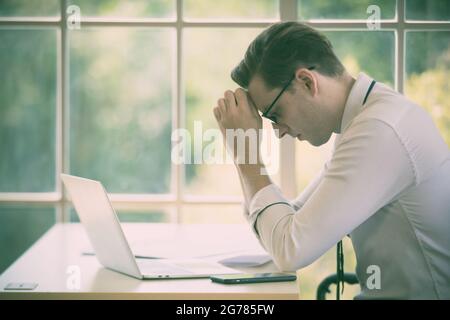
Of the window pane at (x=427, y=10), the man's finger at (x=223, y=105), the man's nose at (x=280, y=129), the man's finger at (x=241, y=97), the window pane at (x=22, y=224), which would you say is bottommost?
the window pane at (x=22, y=224)

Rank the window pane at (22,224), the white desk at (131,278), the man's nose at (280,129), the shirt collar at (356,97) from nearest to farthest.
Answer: the white desk at (131,278), the shirt collar at (356,97), the man's nose at (280,129), the window pane at (22,224)

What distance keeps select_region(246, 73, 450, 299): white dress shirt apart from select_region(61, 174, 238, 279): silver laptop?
0.20 metres

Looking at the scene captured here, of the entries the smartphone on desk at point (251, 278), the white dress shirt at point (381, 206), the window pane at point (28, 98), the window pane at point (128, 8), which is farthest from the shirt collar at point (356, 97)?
the window pane at point (28, 98)

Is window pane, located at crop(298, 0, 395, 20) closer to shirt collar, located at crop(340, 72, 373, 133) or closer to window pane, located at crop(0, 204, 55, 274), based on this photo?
shirt collar, located at crop(340, 72, 373, 133)

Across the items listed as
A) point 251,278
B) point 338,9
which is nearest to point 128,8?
point 338,9

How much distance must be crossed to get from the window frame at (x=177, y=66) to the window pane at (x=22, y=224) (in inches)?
5.5

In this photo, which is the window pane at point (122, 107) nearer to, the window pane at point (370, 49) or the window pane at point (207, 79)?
the window pane at point (207, 79)

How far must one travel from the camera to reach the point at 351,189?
1.37 metres

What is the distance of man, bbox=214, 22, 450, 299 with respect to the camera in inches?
54.2

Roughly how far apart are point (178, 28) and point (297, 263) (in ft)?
4.93

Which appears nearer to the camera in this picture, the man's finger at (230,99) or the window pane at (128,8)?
the man's finger at (230,99)

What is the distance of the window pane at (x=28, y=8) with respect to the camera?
2693mm

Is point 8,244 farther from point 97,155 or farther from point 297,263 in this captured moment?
point 297,263

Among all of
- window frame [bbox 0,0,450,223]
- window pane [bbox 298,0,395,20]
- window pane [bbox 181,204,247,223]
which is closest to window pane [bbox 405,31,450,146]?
window frame [bbox 0,0,450,223]
